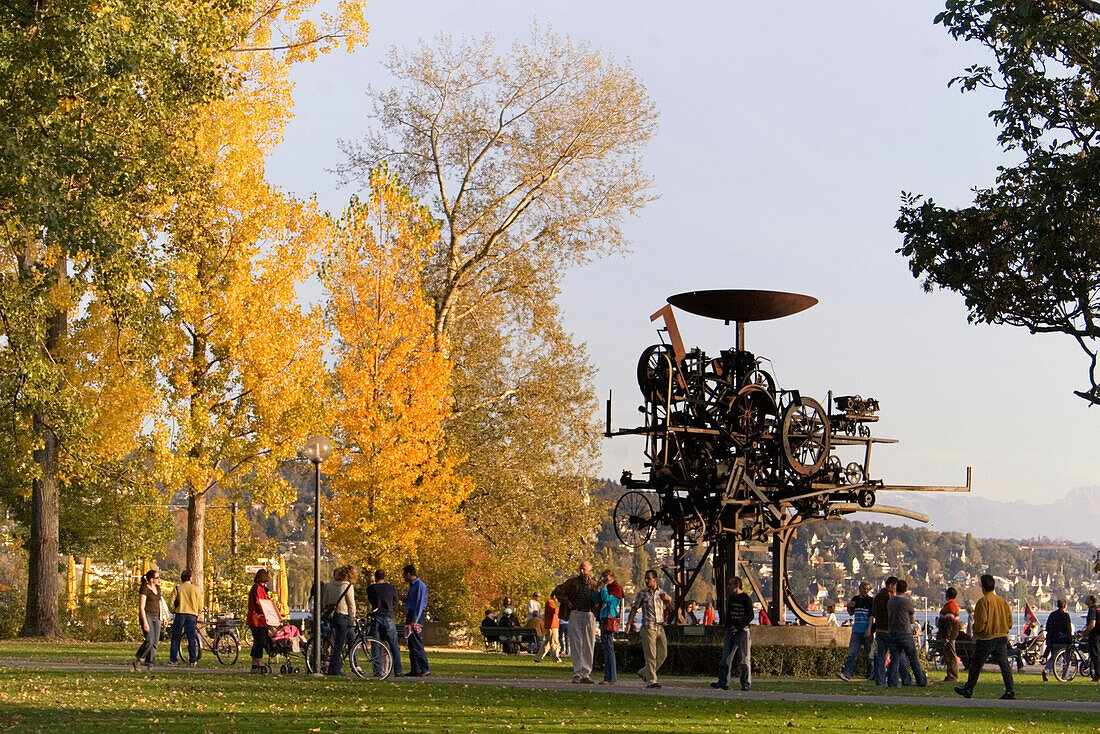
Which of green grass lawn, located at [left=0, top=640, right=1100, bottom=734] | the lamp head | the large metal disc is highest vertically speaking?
the large metal disc

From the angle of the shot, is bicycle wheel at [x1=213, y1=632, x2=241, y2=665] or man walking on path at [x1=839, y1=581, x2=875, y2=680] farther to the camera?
man walking on path at [x1=839, y1=581, x2=875, y2=680]

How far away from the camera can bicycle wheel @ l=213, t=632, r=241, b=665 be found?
82.7 ft

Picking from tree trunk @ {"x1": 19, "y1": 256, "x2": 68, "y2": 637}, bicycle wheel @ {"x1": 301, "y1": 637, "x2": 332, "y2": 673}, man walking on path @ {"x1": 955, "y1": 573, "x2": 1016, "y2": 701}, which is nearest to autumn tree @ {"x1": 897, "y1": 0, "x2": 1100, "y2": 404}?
man walking on path @ {"x1": 955, "y1": 573, "x2": 1016, "y2": 701}

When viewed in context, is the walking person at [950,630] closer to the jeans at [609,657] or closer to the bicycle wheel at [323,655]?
the jeans at [609,657]

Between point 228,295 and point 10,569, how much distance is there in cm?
2462

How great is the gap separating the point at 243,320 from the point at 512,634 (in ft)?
32.4

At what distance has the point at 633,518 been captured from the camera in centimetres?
3023

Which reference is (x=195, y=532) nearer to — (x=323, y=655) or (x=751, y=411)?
(x=323, y=655)

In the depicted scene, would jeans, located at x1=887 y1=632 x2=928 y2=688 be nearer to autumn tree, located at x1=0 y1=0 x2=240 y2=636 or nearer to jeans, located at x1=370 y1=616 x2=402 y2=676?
jeans, located at x1=370 y1=616 x2=402 y2=676

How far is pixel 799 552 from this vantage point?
130 metres

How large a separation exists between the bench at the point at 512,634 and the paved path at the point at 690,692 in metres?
11.0

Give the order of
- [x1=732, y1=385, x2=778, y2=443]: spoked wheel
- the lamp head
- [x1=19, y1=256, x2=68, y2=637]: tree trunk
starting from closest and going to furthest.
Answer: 1. the lamp head
2. [x1=732, y1=385, x2=778, y2=443]: spoked wheel
3. [x1=19, y1=256, x2=68, y2=637]: tree trunk

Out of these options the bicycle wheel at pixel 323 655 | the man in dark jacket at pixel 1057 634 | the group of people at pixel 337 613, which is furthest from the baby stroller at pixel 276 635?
the man in dark jacket at pixel 1057 634

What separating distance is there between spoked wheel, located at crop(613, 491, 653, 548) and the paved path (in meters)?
6.90
